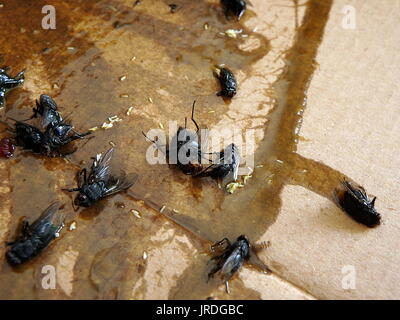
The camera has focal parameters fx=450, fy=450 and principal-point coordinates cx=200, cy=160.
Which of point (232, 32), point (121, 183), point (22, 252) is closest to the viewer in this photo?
point (22, 252)

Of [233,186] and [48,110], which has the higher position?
[48,110]

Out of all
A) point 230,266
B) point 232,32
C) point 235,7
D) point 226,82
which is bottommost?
point 230,266

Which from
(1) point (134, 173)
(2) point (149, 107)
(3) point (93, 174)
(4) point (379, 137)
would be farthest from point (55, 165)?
(4) point (379, 137)

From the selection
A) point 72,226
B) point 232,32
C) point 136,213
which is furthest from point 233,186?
point 232,32

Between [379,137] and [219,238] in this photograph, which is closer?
[219,238]

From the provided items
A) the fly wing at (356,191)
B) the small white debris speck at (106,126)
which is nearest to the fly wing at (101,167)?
the small white debris speck at (106,126)

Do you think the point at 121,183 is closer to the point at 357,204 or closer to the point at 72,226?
the point at 72,226

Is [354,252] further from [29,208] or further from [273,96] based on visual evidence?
[29,208]
